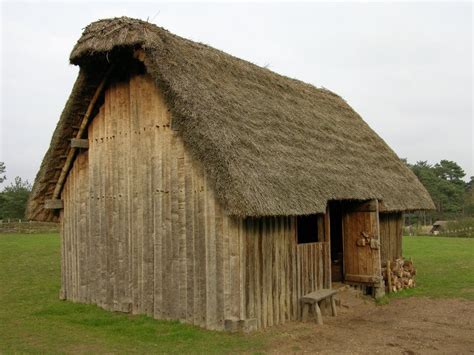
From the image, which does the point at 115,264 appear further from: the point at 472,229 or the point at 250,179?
the point at 472,229

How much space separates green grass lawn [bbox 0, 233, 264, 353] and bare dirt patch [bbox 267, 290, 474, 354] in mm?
947

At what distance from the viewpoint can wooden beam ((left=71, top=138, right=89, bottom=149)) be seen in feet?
39.6

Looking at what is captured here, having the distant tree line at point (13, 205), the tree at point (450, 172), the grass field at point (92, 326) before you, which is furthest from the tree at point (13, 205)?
the tree at point (450, 172)

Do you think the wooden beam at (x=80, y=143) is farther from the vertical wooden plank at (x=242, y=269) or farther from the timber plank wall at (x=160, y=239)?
the vertical wooden plank at (x=242, y=269)

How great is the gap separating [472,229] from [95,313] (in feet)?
112

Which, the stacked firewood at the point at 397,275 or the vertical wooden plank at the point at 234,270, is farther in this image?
the stacked firewood at the point at 397,275

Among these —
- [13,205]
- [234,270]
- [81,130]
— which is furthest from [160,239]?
[13,205]

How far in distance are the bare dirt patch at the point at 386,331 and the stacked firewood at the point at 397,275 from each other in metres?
1.45

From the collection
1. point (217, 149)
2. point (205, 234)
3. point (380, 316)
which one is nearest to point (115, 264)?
point (205, 234)

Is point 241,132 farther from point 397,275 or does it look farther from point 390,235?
point 390,235

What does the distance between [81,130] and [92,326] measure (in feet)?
15.9

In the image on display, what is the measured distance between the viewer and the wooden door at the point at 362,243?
42.8 ft

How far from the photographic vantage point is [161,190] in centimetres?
1049

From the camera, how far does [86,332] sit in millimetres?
9516
